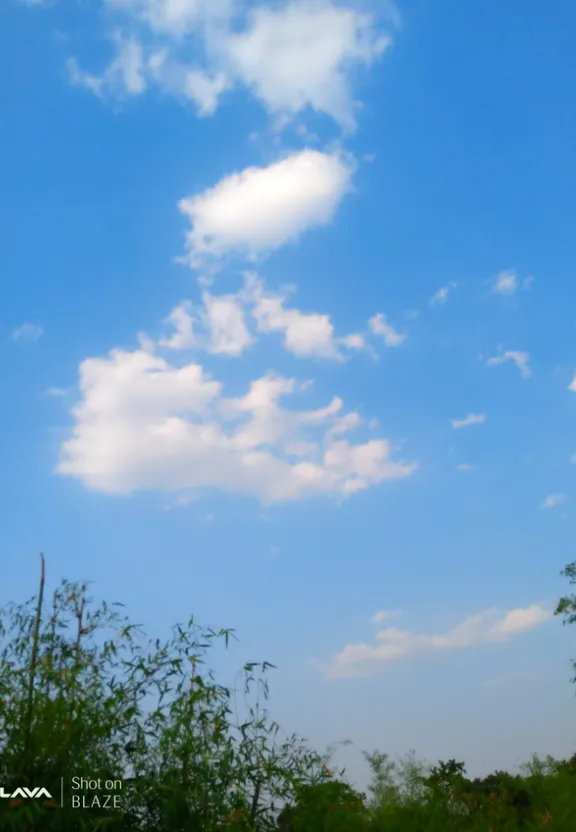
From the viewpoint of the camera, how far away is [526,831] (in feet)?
16.6

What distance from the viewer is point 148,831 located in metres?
5.80

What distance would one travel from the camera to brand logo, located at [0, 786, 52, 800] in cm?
565

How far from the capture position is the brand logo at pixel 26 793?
18.5 ft

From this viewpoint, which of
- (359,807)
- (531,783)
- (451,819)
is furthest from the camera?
(531,783)

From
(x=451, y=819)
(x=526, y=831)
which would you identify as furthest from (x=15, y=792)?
(x=526, y=831)

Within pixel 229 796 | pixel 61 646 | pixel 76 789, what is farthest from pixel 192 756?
pixel 61 646

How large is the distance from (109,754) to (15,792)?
0.75 meters

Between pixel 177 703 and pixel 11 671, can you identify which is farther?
pixel 11 671

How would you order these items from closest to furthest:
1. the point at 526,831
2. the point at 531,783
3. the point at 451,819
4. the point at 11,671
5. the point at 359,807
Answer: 1. the point at 526,831
2. the point at 451,819
3. the point at 359,807
4. the point at 531,783
5. the point at 11,671

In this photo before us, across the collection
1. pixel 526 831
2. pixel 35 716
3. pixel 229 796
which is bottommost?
A: pixel 526 831

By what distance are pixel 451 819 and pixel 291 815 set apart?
1.10m

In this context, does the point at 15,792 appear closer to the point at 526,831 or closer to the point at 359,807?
the point at 359,807

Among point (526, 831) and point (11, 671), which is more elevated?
point (11, 671)

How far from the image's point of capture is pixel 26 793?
5.71m
